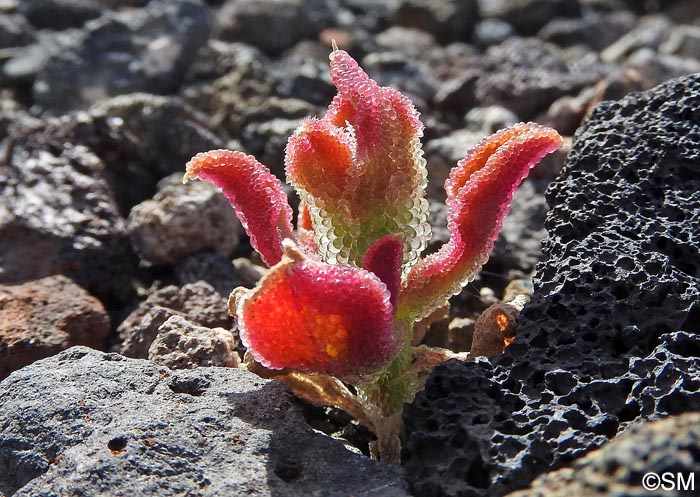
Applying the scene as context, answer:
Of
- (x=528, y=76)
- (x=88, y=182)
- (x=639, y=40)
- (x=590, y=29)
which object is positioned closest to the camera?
(x=88, y=182)

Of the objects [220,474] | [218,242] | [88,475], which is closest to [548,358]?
[220,474]

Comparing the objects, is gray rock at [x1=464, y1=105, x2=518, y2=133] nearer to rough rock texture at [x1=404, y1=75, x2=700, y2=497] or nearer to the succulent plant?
rough rock texture at [x1=404, y1=75, x2=700, y2=497]

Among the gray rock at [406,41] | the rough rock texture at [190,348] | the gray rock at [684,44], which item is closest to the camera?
the rough rock texture at [190,348]

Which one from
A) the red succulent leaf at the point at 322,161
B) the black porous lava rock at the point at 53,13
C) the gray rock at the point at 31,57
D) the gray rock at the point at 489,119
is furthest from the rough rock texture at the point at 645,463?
the black porous lava rock at the point at 53,13

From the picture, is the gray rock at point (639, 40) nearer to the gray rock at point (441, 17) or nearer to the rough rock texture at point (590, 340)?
the gray rock at point (441, 17)

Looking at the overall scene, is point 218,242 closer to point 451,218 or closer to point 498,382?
point 451,218

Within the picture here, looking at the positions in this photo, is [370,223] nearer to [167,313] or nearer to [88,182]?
[167,313]

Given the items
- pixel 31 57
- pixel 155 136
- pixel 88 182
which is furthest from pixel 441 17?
pixel 88 182
